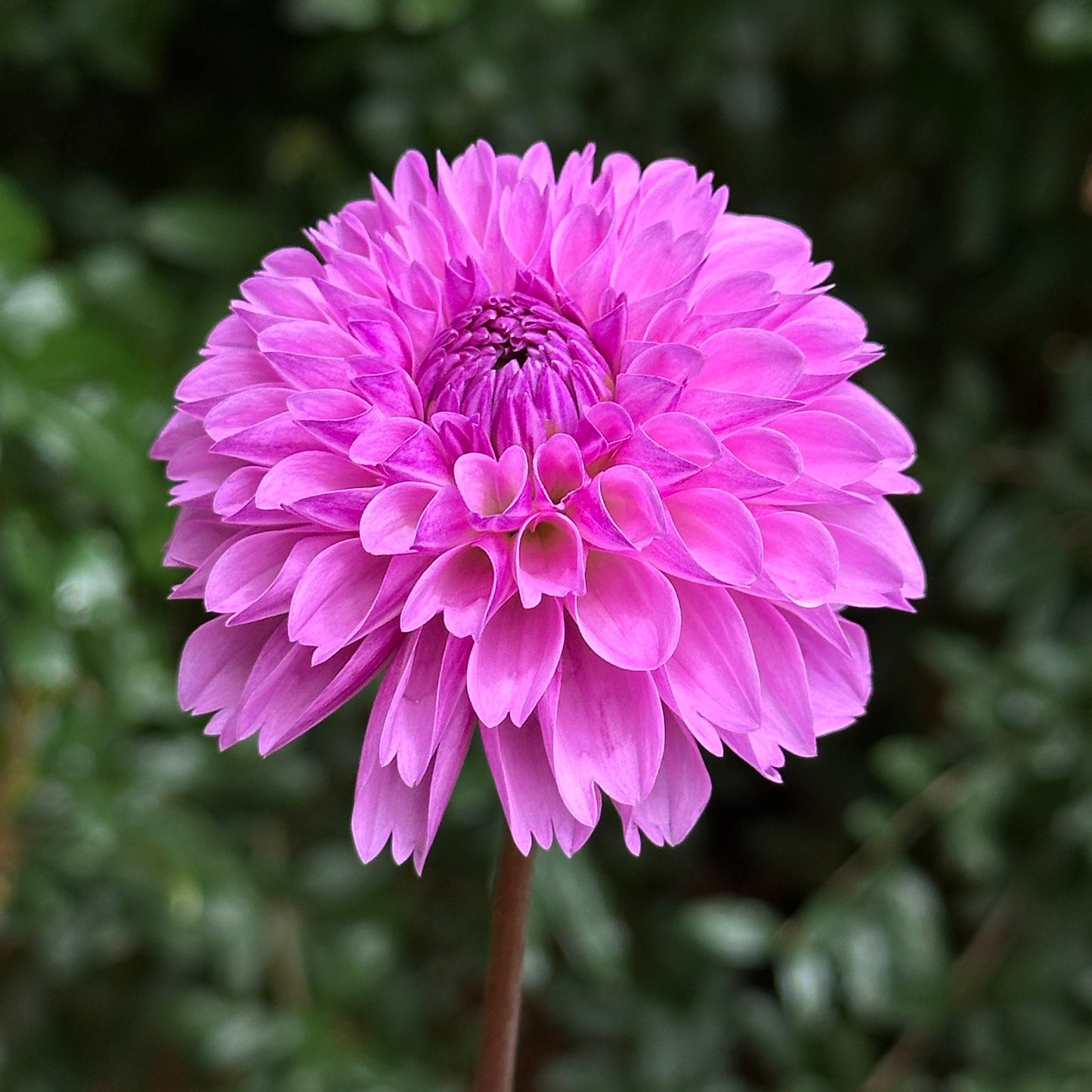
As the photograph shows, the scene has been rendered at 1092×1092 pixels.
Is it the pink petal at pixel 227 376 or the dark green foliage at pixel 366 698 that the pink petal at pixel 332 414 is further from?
the dark green foliage at pixel 366 698

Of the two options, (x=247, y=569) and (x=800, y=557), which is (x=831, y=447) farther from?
(x=247, y=569)

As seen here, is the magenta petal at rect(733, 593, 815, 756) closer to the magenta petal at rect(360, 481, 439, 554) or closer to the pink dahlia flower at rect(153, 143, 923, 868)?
the pink dahlia flower at rect(153, 143, 923, 868)

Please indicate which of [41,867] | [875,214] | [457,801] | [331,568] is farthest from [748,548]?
[875,214]

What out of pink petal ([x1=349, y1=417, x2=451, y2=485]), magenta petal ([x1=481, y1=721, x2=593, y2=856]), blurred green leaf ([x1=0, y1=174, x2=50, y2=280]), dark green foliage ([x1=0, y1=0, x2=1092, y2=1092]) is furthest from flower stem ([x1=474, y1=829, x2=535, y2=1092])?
blurred green leaf ([x1=0, y1=174, x2=50, y2=280])

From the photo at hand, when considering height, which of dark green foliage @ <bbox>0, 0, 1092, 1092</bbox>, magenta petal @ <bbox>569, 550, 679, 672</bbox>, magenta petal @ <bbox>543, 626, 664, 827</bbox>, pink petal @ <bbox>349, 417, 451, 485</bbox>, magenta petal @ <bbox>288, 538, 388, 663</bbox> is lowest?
dark green foliage @ <bbox>0, 0, 1092, 1092</bbox>

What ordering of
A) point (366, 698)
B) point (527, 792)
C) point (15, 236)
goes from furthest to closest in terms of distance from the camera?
point (366, 698) → point (15, 236) → point (527, 792)

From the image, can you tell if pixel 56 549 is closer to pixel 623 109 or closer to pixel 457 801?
pixel 457 801

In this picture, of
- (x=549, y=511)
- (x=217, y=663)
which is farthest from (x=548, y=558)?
(x=217, y=663)
